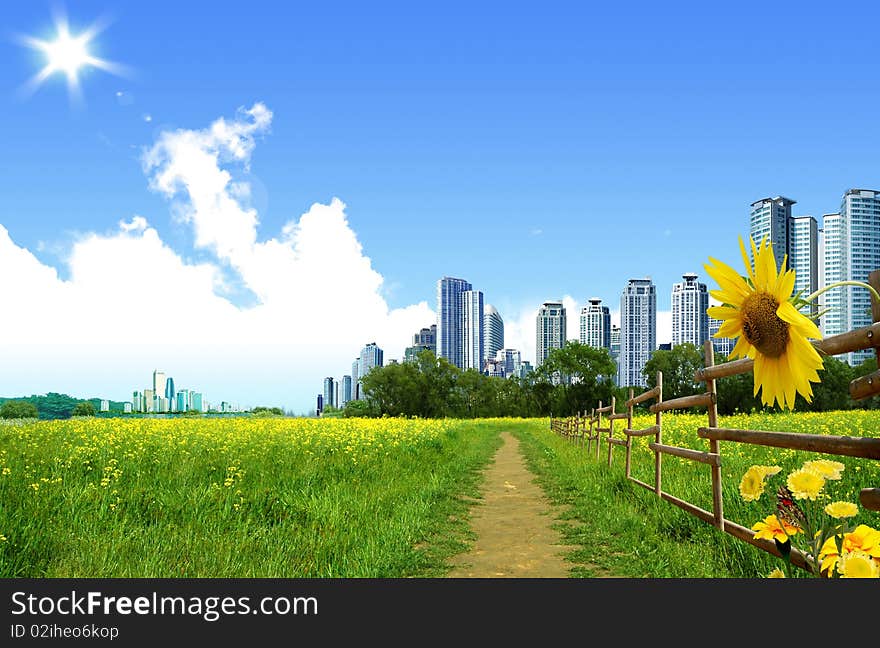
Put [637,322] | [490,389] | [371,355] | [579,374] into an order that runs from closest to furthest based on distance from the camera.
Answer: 1. [579,374]
2. [490,389]
3. [371,355]
4. [637,322]

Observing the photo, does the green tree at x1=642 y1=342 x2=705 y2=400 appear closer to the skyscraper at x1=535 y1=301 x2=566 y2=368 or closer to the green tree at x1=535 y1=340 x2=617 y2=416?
the green tree at x1=535 y1=340 x2=617 y2=416

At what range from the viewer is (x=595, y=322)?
172 metres

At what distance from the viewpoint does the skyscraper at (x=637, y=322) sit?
154 metres

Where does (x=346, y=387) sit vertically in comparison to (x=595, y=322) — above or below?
below

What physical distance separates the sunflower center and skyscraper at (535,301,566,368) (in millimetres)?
168806

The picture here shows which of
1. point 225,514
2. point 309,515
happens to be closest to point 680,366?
point 309,515

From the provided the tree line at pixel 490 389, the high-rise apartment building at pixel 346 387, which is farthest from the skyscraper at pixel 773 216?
the high-rise apartment building at pixel 346 387

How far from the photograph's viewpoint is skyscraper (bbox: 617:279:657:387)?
154125 millimetres

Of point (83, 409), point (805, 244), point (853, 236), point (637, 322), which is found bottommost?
point (83, 409)

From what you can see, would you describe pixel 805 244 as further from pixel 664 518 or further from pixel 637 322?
pixel 637 322

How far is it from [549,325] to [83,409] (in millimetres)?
136659

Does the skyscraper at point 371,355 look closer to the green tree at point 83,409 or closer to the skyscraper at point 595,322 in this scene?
the skyscraper at point 595,322

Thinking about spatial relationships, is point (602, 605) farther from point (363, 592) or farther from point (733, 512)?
point (733, 512)

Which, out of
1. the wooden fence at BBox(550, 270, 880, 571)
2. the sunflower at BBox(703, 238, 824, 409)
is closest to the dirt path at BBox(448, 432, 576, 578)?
the wooden fence at BBox(550, 270, 880, 571)
